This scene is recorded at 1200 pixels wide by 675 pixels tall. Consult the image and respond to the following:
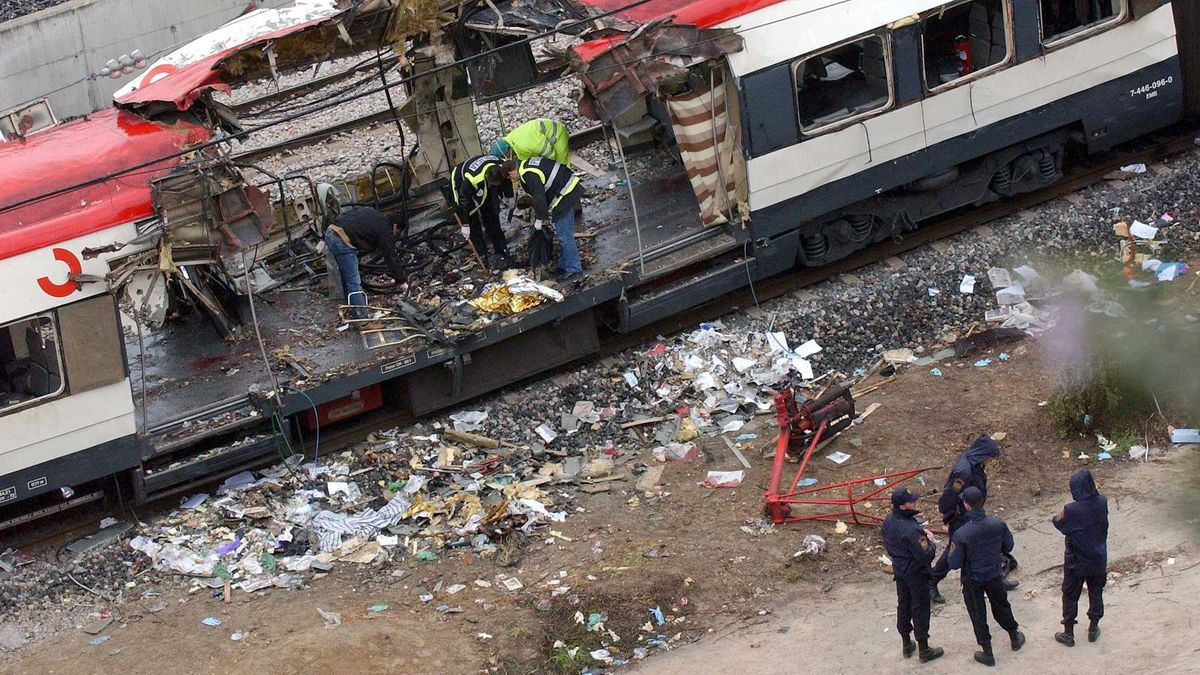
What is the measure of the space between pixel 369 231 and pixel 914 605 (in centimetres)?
597

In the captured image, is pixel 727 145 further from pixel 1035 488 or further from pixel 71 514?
pixel 71 514

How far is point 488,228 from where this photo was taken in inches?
488

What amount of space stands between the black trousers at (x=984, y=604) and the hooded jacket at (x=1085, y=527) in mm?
417

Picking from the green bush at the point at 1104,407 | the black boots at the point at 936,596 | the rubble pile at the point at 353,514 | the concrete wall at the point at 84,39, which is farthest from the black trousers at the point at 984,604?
the concrete wall at the point at 84,39

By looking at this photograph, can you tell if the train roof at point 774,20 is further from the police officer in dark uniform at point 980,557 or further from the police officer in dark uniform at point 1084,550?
the police officer in dark uniform at point 1084,550

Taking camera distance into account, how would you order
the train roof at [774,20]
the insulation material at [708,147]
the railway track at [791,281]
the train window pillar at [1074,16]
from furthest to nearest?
the train window pillar at [1074,16] < the insulation material at [708,147] < the train roof at [774,20] < the railway track at [791,281]

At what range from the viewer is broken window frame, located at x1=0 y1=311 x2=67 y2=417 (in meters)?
10.0

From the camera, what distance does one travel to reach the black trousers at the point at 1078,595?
26.1ft

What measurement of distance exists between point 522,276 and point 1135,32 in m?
5.86

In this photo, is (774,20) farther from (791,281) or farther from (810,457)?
(810,457)

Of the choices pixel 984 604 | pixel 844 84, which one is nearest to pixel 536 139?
pixel 844 84

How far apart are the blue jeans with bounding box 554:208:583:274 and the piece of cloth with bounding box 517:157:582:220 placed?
0.18ft

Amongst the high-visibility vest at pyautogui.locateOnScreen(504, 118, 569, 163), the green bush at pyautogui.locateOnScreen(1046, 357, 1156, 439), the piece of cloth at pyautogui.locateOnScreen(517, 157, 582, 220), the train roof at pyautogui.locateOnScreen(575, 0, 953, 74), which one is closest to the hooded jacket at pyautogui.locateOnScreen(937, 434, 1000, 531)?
the green bush at pyautogui.locateOnScreen(1046, 357, 1156, 439)

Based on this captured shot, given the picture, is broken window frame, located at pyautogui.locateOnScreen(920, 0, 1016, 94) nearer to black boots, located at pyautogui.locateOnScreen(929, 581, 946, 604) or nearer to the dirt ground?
the dirt ground
